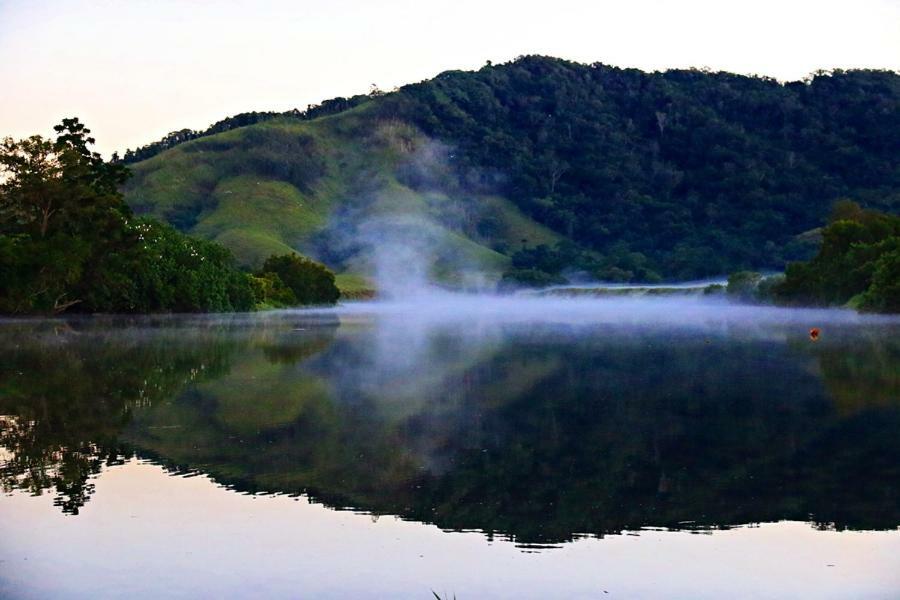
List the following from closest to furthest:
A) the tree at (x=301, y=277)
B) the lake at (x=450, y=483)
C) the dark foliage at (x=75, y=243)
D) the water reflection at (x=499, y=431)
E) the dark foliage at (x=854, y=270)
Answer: the lake at (x=450, y=483), the water reflection at (x=499, y=431), the dark foliage at (x=75, y=243), the dark foliage at (x=854, y=270), the tree at (x=301, y=277)

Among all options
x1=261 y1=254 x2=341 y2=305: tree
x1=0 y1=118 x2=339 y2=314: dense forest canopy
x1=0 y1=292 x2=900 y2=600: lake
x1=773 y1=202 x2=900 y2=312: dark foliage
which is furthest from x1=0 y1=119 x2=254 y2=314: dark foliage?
x1=773 y1=202 x2=900 y2=312: dark foliage

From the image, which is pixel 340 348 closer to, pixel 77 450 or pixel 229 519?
pixel 77 450

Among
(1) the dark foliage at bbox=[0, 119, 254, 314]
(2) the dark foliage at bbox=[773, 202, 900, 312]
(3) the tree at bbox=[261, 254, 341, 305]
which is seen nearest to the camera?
(1) the dark foliage at bbox=[0, 119, 254, 314]

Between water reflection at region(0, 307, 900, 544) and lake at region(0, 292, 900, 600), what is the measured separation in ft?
0.21

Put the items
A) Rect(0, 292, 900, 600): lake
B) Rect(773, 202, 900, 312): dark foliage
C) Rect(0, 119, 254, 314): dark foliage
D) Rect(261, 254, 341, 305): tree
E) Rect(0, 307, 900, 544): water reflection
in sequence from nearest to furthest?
Rect(0, 292, 900, 600): lake → Rect(0, 307, 900, 544): water reflection → Rect(0, 119, 254, 314): dark foliage → Rect(773, 202, 900, 312): dark foliage → Rect(261, 254, 341, 305): tree

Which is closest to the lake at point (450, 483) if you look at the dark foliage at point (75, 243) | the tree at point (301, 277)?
the dark foliage at point (75, 243)

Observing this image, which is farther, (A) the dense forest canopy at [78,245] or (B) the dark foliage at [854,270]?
(B) the dark foliage at [854,270]

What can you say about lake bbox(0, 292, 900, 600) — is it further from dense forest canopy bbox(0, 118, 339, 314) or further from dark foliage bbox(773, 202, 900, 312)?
dark foliage bbox(773, 202, 900, 312)

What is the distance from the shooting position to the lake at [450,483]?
11156 millimetres

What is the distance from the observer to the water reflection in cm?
1424

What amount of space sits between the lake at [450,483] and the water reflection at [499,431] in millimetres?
63

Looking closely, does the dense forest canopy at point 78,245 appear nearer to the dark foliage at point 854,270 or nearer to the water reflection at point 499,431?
the water reflection at point 499,431

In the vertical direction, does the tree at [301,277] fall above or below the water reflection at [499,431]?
above

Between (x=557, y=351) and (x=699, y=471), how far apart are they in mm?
25289
